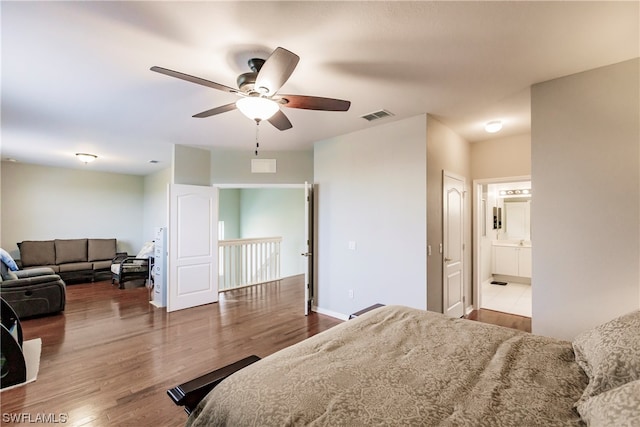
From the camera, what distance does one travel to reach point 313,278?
4.60 m

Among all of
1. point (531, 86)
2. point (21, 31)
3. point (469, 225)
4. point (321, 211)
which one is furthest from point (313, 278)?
point (21, 31)

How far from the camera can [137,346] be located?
322cm

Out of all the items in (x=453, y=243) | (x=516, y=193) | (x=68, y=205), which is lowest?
(x=453, y=243)

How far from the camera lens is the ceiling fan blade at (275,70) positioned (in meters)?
1.64

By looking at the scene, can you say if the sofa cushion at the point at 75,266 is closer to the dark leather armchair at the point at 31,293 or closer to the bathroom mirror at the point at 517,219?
the dark leather armchair at the point at 31,293

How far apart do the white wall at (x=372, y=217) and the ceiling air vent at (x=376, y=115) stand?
0.90 feet

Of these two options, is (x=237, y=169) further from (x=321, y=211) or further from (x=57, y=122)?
(x=57, y=122)

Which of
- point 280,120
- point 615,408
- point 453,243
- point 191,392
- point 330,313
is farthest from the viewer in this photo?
point 330,313

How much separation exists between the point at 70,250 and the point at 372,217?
23.2 feet

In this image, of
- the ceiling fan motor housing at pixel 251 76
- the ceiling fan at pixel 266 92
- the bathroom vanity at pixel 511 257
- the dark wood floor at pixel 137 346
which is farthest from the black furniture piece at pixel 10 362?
the bathroom vanity at pixel 511 257

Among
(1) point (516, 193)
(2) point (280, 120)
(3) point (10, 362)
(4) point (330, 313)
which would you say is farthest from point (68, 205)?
(1) point (516, 193)

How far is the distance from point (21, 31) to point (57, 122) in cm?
218

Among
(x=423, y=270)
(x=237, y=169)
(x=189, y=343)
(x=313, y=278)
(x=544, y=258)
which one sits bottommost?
(x=189, y=343)

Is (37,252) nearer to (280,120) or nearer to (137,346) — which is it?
(137,346)
